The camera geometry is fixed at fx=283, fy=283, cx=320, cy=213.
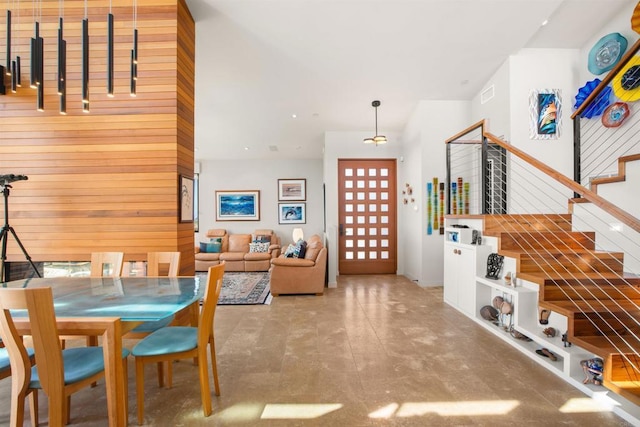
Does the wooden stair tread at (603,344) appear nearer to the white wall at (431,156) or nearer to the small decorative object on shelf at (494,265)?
the small decorative object on shelf at (494,265)

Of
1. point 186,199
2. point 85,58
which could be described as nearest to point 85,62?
point 85,58

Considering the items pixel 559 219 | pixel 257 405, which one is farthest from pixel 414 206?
pixel 257 405

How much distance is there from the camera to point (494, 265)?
3133mm

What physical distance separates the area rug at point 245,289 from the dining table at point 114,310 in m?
1.43

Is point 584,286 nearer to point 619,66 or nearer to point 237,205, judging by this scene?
point 619,66

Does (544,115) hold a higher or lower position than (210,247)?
higher

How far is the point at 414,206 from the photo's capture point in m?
5.59

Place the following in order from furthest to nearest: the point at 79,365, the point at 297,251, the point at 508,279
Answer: the point at 297,251
the point at 508,279
the point at 79,365

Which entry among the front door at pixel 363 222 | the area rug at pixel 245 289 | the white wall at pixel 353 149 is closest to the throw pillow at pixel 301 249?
the area rug at pixel 245 289

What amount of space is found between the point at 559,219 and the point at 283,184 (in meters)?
6.67

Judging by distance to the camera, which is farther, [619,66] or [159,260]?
[159,260]

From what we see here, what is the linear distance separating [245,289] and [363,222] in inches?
116

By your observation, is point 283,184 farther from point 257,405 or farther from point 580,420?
point 580,420

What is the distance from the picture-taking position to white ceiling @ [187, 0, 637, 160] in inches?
Answer: 127
